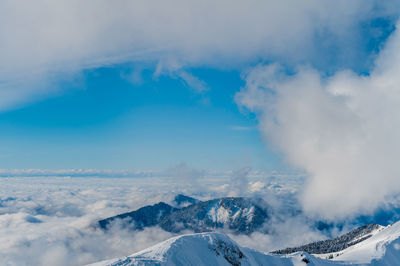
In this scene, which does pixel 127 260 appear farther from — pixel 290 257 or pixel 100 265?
pixel 290 257

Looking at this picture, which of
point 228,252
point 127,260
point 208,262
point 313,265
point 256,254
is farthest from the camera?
point 313,265

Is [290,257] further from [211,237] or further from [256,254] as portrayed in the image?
[211,237]

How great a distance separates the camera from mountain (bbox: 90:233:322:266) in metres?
95.6

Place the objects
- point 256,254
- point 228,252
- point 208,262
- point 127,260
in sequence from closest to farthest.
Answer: point 127,260, point 208,262, point 228,252, point 256,254

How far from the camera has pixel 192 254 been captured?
368ft

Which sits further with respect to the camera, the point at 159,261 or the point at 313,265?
the point at 313,265

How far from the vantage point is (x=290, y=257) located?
192500 millimetres

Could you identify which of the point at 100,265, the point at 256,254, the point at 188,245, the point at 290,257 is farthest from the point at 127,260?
the point at 290,257

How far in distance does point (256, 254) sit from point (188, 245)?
6563cm

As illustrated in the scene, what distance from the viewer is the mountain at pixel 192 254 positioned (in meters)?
95.6

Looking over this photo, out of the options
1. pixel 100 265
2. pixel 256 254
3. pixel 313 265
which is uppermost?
pixel 100 265

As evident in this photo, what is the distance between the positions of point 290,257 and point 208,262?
10556 cm

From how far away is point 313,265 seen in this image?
7426 inches

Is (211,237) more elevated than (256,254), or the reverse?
(211,237)
